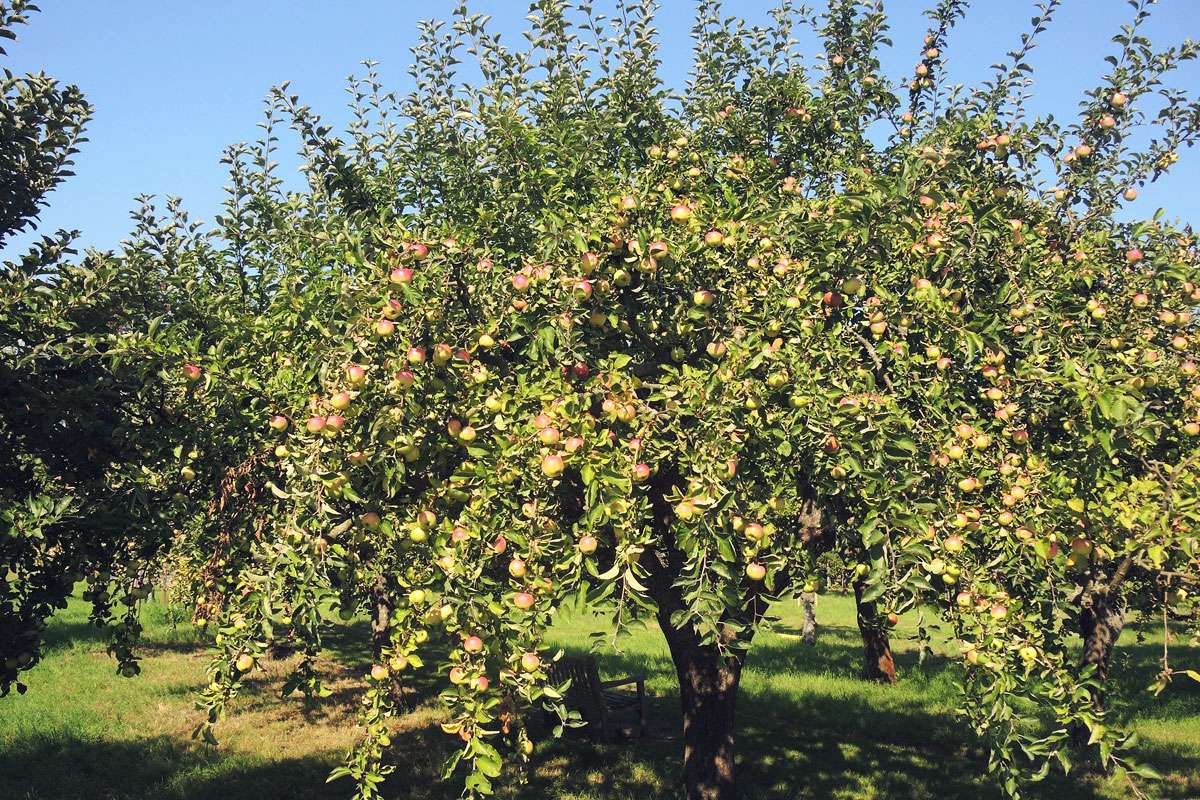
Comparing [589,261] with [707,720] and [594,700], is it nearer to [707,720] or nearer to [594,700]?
[707,720]

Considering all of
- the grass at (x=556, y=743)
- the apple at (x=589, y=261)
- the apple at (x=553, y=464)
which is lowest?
the grass at (x=556, y=743)

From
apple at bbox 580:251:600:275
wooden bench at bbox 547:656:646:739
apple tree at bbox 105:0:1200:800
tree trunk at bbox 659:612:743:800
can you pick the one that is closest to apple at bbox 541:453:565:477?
apple tree at bbox 105:0:1200:800

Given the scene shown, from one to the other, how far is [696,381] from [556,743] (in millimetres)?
7749

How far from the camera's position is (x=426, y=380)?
4840mm

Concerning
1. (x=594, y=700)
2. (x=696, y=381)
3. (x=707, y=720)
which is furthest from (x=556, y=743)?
(x=696, y=381)

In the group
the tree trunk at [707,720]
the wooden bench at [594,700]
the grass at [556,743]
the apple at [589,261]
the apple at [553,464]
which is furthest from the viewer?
the wooden bench at [594,700]

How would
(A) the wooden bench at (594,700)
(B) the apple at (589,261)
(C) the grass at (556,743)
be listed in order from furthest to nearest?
(A) the wooden bench at (594,700) → (C) the grass at (556,743) → (B) the apple at (589,261)

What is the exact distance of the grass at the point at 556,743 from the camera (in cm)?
902

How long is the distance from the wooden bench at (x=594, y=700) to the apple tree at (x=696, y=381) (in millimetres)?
4397

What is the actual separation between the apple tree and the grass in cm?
353

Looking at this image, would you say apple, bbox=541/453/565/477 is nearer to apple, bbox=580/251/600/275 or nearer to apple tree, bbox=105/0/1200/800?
apple tree, bbox=105/0/1200/800

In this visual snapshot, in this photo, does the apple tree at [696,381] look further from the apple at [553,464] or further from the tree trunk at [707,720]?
the tree trunk at [707,720]

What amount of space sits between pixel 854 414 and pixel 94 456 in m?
4.92

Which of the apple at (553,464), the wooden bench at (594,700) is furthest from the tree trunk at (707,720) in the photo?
the apple at (553,464)
